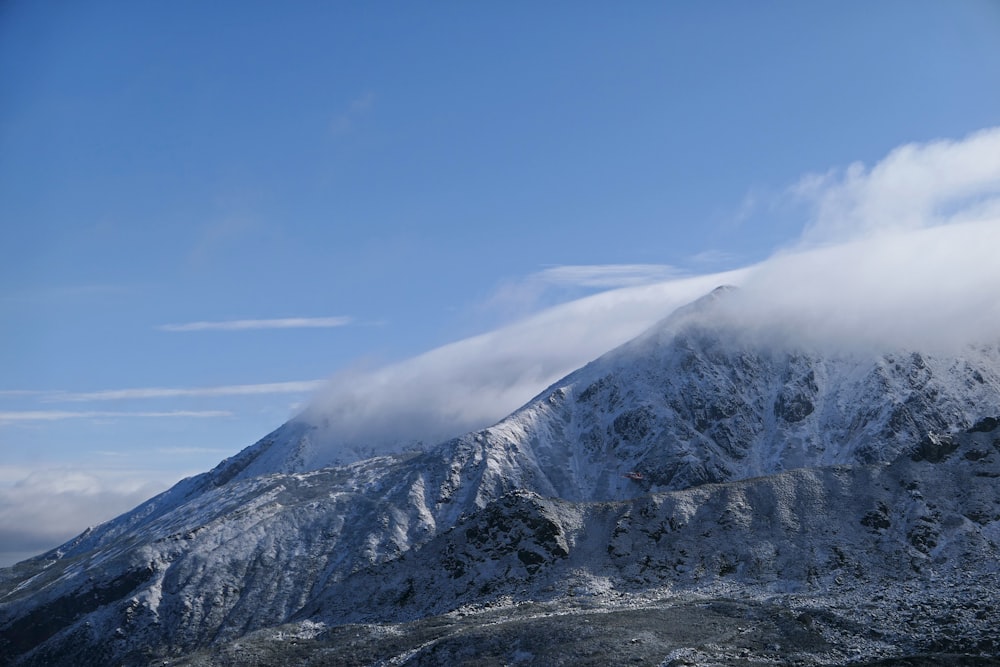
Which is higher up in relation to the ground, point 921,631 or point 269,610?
point 269,610

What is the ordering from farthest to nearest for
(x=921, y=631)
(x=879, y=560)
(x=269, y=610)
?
(x=269, y=610)
(x=879, y=560)
(x=921, y=631)

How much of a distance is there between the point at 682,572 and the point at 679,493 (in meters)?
23.4

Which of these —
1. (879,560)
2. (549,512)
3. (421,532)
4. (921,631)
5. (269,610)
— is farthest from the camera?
(421,532)

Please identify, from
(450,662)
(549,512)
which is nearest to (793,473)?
(549,512)

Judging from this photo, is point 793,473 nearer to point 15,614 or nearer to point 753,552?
point 753,552

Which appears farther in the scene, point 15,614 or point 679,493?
point 15,614

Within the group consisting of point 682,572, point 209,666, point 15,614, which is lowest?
point 682,572

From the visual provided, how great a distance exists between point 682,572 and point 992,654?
44.2 meters

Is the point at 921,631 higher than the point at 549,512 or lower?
lower

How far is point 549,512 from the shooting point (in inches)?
5172

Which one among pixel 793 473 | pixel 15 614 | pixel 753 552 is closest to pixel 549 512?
pixel 753 552

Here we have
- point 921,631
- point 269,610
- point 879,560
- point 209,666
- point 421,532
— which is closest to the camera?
point 921,631

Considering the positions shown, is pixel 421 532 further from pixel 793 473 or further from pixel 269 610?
pixel 793 473

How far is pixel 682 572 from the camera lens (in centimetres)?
11462
